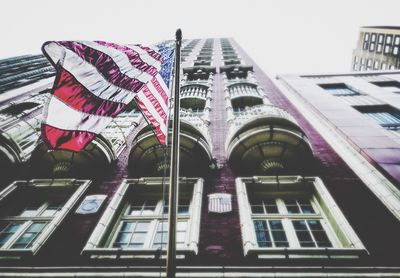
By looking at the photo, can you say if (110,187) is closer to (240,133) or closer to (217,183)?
(217,183)

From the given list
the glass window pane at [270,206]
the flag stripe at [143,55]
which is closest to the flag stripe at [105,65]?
the flag stripe at [143,55]

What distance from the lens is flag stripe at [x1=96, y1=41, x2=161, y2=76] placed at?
693cm

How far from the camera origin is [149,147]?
1052 cm

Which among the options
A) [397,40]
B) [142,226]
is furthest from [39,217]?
[397,40]

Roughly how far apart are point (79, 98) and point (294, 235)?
670 centimetres

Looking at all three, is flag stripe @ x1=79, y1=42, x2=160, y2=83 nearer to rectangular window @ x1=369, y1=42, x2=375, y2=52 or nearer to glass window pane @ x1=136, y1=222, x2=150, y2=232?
glass window pane @ x1=136, y1=222, x2=150, y2=232

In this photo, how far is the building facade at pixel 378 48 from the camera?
5272cm

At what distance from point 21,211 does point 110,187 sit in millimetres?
3242

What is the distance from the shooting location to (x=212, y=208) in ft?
28.3

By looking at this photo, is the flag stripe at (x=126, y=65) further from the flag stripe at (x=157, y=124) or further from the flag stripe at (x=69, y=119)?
the flag stripe at (x=69, y=119)

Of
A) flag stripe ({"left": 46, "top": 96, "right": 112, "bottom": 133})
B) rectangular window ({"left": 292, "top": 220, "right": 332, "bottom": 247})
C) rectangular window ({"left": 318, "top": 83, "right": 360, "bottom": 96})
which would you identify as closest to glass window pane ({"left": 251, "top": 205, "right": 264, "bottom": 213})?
rectangular window ({"left": 292, "top": 220, "right": 332, "bottom": 247})

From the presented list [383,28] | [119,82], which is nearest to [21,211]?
[119,82]

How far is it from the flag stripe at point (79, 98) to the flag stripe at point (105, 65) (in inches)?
25.2

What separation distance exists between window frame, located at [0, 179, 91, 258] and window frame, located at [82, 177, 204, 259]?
1372 mm
